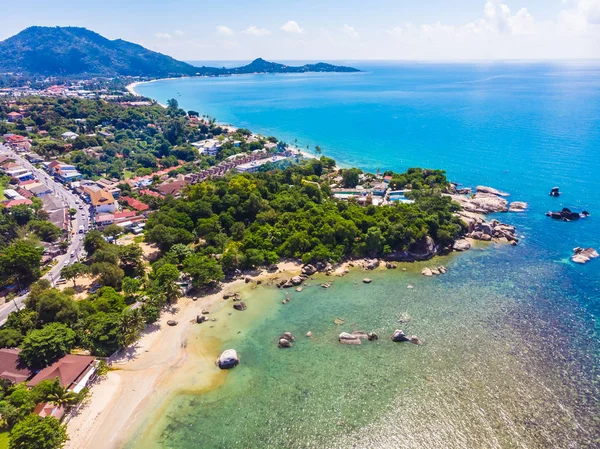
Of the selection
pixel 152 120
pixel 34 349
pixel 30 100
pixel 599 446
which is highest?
pixel 30 100

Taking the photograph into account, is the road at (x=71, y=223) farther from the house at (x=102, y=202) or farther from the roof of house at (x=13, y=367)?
the roof of house at (x=13, y=367)

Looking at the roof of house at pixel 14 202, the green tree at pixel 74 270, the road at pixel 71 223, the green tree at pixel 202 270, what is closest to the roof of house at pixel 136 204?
the road at pixel 71 223

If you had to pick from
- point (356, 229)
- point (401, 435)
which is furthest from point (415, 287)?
point (401, 435)

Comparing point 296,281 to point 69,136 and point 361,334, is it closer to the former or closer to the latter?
point 361,334

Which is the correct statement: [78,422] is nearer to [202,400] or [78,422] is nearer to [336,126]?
[202,400]

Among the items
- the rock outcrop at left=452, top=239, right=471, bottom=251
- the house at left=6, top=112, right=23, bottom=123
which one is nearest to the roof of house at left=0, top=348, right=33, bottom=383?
the rock outcrop at left=452, top=239, right=471, bottom=251

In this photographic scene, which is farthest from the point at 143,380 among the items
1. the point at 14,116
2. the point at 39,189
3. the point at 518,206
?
the point at 14,116
